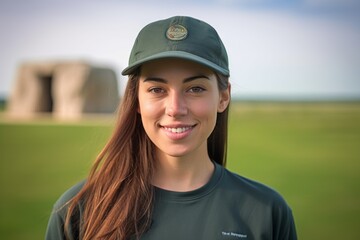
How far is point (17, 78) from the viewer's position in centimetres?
2127

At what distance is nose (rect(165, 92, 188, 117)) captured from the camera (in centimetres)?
165

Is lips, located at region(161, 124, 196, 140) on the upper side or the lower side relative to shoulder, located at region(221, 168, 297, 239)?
upper

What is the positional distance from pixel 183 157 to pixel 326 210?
4.53m

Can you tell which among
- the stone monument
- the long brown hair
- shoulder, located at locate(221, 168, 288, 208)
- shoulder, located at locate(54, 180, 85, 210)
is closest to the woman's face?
the long brown hair

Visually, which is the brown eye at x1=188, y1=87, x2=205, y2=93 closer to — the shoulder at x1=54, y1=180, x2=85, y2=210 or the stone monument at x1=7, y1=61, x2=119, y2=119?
the shoulder at x1=54, y1=180, x2=85, y2=210

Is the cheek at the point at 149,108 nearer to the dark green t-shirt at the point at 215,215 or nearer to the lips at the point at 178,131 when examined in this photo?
the lips at the point at 178,131

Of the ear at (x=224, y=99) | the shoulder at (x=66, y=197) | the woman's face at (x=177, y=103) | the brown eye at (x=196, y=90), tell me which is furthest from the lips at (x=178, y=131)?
the shoulder at (x=66, y=197)

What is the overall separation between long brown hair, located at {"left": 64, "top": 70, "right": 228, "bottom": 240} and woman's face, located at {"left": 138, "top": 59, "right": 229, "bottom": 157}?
0.34 feet

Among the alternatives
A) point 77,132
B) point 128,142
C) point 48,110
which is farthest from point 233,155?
point 48,110

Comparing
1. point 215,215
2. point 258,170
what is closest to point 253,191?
point 215,215

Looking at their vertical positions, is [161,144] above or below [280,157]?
above

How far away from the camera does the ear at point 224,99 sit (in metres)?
1.89

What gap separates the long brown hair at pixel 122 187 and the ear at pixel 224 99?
0.05 m

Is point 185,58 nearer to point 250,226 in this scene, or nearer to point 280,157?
point 250,226
